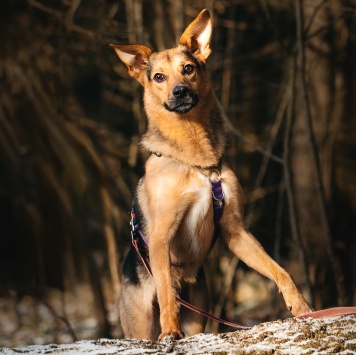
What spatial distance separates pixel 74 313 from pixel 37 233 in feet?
5.16

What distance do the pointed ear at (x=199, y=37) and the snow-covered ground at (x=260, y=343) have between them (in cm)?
241

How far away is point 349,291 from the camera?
344 inches

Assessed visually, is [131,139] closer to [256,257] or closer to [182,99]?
[182,99]

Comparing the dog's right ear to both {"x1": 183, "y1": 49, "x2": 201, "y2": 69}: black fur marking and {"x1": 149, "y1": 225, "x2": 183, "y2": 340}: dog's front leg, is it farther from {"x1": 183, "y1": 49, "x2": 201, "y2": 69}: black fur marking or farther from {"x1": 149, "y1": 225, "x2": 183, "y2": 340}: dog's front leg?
{"x1": 149, "y1": 225, "x2": 183, "y2": 340}: dog's front leg

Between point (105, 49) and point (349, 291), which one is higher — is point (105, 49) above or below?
above

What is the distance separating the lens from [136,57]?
4793mm

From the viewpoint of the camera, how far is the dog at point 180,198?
3.99 meters

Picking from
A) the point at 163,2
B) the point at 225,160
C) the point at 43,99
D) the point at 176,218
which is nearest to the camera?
the point at 176,218

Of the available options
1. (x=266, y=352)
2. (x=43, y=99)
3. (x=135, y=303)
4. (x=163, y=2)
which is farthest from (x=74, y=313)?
(x=266, y=352)

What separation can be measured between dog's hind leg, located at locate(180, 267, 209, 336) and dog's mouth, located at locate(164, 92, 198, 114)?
1.19 metres

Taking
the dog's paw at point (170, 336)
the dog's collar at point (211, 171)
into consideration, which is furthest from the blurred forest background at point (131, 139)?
the dog's paw at point (170, 336)

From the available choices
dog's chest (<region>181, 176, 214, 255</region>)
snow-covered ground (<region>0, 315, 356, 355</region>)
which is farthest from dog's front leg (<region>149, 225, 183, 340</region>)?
snow-covered ground (<region>0, 315, 356, 355</region>)

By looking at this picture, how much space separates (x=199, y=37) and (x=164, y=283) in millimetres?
2026

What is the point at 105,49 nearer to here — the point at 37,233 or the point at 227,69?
the point at 227,69
